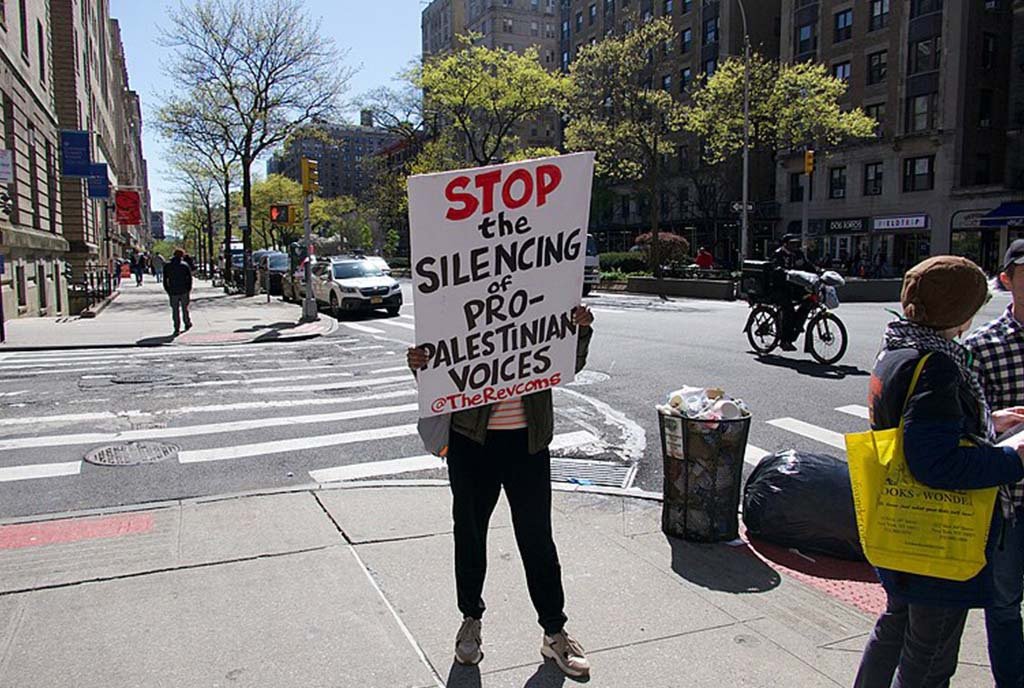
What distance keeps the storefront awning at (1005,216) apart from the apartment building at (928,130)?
5 cm

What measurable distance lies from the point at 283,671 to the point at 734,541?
285 cm

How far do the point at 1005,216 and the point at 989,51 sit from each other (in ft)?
32.4

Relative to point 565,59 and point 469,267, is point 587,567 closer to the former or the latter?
point 469,267

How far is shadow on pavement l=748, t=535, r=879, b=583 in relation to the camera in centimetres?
459

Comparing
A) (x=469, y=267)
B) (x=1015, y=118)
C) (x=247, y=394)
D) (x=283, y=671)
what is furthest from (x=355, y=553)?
(x=1015, y=118)

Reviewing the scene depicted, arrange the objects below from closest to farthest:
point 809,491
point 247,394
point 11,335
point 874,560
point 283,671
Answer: point 874,560 → point 283,671 → point 809,491 → point 247,394 → point 11,335

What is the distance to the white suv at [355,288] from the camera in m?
22.4

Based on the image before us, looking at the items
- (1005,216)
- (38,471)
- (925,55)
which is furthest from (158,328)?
(925,55)

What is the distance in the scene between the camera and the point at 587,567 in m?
4.58

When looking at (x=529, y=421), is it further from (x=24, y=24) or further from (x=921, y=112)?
(x=921, y=112)

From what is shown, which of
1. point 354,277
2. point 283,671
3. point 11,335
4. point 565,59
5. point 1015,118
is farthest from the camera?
point 565,59

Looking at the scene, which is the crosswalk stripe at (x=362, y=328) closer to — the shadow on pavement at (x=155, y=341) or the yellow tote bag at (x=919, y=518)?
the shadow on pavement at (x=155, y=341)

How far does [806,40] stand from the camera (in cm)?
5084

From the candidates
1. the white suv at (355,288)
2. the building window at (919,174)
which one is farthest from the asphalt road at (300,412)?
the building window at (919,174)
